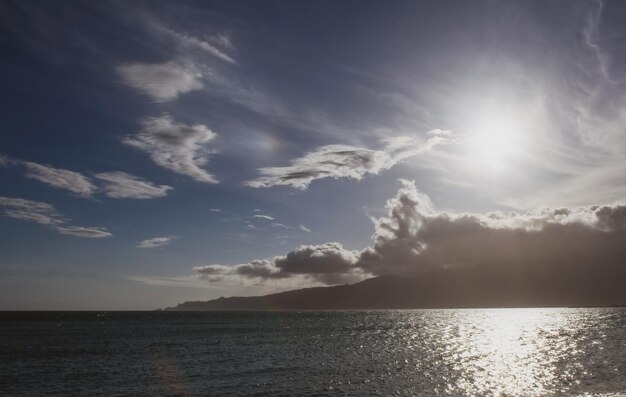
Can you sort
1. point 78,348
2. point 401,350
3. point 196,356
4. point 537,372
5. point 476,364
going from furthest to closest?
→ 1. point 78,348
2. point 401,350
3. point 196,356
4. point 476,364
5. point 537,372

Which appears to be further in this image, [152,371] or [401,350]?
[401,350]

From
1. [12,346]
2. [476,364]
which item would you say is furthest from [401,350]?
[12,346]

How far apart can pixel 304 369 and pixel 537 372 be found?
93.5 ft

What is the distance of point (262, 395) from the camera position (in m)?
42.9

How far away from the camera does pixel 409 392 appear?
147ft

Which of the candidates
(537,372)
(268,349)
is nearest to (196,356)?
(268,349)

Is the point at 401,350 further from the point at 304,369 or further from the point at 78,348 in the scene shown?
the point at 78,348

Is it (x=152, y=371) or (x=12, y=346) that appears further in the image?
(x=12, y=346)

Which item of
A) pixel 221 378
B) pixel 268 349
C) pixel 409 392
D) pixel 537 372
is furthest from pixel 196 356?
pixel 537 372

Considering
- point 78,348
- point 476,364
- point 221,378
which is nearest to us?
point 221,378

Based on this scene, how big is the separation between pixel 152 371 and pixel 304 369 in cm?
1892

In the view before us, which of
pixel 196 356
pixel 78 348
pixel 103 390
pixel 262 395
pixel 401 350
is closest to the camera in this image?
pixel 262 395

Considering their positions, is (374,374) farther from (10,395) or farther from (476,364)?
(10,395)

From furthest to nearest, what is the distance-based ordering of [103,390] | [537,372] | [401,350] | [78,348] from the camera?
1. [78,348]
2. [401,350]
3. [537,372]
4. [103,390]
